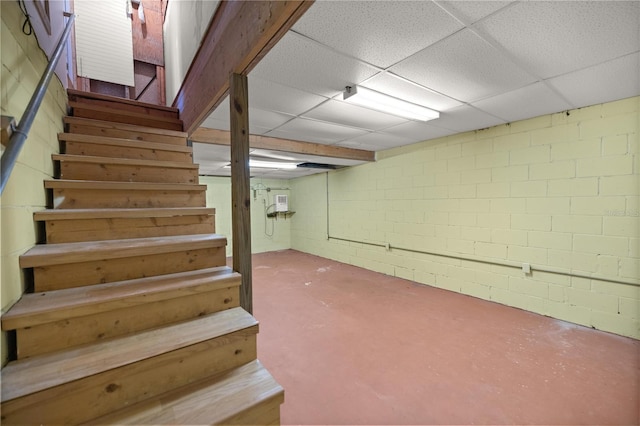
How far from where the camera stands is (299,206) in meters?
7.44

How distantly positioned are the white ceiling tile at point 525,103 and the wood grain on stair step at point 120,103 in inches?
138

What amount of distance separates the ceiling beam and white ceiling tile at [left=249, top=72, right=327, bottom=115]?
10.1 inches

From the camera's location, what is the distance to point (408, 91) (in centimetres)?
227

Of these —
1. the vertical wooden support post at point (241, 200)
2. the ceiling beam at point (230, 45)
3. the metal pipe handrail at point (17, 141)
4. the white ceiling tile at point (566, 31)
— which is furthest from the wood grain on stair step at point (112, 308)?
the white ceiling tile at point (566, 31)

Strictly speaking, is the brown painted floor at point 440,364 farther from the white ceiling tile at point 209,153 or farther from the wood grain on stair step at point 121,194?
the white ceiling tile at point 209,153

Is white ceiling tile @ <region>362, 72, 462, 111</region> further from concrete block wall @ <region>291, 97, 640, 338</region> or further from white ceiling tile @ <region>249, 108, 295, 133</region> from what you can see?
concrete block wall @ <region>291, 97, 640, 338</region>

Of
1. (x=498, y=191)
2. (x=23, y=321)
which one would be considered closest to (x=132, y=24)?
(x=23, y=321)

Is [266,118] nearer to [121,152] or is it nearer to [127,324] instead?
[121,152]

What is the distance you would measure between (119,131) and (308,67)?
6.34ft

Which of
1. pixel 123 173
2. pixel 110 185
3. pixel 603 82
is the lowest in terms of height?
pixel 110 185

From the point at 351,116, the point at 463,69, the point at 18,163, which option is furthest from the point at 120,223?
the point at 463,69

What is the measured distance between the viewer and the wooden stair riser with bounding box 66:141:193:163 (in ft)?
6.79

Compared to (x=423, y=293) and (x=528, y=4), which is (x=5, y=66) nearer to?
(x=528, y=4)

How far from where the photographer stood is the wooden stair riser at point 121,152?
81.4 inches
